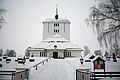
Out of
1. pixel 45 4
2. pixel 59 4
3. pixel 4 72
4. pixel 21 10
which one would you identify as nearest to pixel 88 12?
pixel 59 4

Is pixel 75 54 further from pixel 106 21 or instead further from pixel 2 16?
pixel 2 16

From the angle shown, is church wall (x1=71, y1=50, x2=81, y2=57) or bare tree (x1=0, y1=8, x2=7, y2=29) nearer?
bare tree (x1=0, y1=8, x2=7, y2=29)

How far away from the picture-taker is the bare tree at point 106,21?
588cm

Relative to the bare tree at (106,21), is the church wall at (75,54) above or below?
below

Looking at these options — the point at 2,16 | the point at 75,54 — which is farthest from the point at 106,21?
the point at 75,54

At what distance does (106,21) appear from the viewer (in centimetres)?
617

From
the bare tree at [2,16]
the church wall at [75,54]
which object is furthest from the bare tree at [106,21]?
the church wall at [75,54]

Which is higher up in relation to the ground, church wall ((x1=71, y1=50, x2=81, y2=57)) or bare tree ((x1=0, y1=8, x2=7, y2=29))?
bare tree ((x1=0, y1=8, x2=7, y2=29))

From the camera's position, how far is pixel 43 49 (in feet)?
47.0

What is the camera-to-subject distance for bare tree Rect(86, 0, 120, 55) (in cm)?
588

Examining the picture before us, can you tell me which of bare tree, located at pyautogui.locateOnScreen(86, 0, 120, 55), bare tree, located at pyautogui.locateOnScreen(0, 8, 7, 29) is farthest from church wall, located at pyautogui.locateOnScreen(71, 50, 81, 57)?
bare tree, located at pyautogui.locateOnScreen(0, 8, 7, 29)

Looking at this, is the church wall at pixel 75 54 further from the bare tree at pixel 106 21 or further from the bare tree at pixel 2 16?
the bare tree at pixel 2 16

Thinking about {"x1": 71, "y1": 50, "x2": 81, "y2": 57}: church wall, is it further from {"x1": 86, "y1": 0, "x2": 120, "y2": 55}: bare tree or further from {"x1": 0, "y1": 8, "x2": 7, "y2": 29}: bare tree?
{"x1": 0, "y1": 8, "x2": 7, "y2": 29}: bare tree

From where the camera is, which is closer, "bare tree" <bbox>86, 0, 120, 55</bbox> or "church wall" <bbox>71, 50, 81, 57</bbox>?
"bare tree" <bbox>86, 0, 120, 55</bbox>
